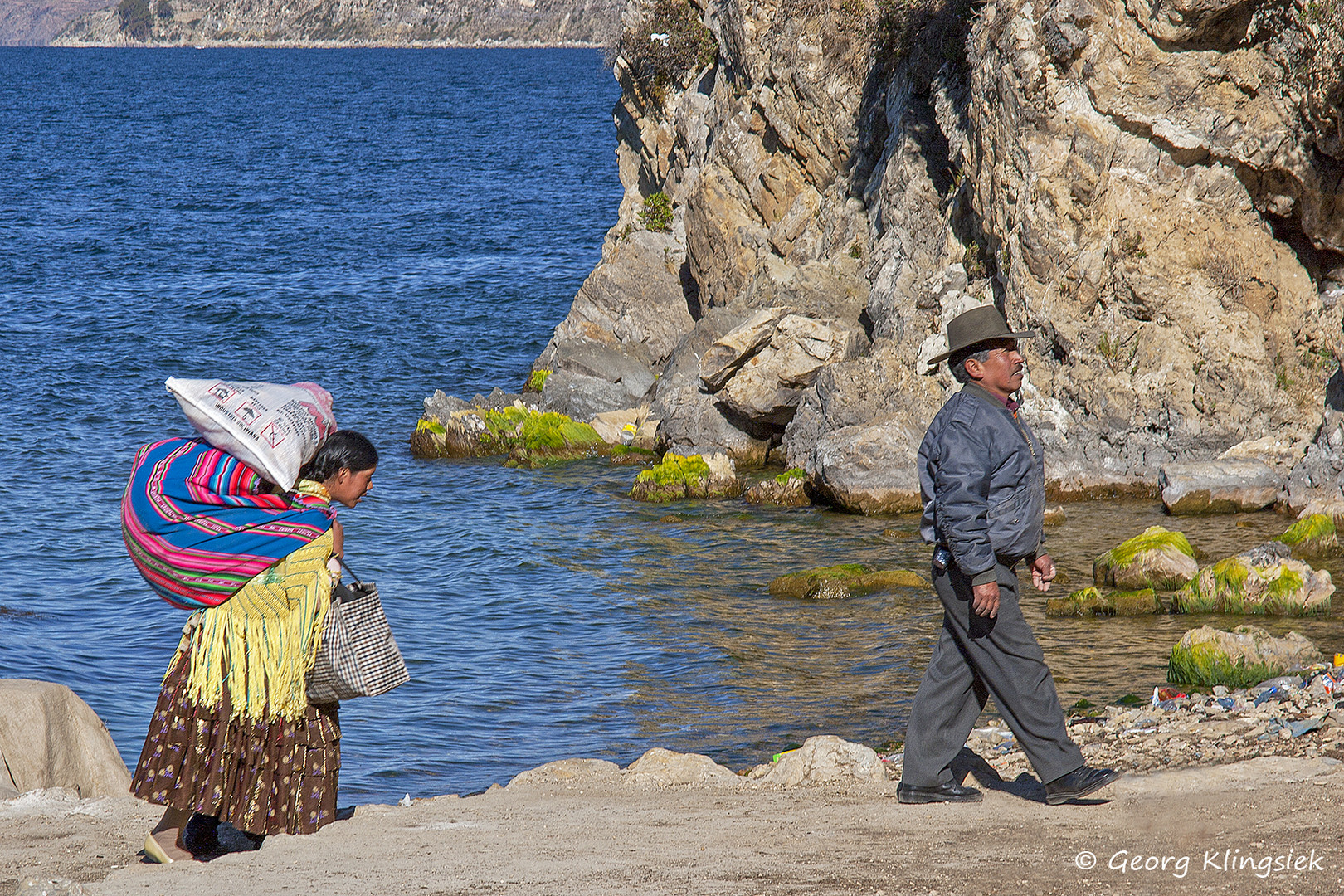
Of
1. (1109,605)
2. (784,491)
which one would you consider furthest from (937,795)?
(784,491)

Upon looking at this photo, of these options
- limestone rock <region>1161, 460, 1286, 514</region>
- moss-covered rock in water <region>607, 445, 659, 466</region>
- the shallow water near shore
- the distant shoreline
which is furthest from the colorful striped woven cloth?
the distant shoreline

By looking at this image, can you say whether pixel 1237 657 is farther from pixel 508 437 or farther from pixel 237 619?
pixel 508 437

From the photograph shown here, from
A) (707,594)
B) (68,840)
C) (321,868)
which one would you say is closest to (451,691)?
(707,594)

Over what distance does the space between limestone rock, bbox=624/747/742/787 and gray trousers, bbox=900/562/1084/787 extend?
1426 mm

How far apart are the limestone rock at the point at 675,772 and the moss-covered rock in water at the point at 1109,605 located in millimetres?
5744

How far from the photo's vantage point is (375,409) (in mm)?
23141

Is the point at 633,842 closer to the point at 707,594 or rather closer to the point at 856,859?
the point at 856,859

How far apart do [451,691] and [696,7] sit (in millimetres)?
20352

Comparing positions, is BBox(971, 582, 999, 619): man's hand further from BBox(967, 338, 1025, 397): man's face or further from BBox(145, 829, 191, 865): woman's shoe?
BBox(145, 829, 191, 865): woman's shoe

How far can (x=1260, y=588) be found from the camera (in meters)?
11.5

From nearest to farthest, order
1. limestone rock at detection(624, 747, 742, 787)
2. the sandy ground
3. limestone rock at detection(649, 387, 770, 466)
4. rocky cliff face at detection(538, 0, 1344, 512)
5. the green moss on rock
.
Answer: the sandy ground
limestone rock at detection(624, 747, 742, 787)
the green moss on rock
rocky cliff face at detection(538, 0, 1344, 512)
limestone rock at detection(649, 387, 770, 466)

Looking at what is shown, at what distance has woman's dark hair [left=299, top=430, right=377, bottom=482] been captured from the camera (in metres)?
5.09

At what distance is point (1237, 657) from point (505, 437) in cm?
1299

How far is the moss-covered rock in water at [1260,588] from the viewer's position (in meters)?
11.4
